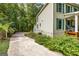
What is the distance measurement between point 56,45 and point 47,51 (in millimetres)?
149

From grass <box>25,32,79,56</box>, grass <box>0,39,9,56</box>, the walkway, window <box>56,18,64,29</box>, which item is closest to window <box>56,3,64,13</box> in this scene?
window <box>56,18,64,29</box>

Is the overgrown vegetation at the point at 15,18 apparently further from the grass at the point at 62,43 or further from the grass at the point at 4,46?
the grass at the point at 62,43

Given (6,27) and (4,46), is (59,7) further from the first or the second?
(4,46)

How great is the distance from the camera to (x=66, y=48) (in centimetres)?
281

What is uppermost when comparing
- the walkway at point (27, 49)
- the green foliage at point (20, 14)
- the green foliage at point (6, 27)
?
the green foliage at point (20, 14)

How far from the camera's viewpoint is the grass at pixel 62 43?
2.81 metres

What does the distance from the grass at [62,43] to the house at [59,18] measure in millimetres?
77

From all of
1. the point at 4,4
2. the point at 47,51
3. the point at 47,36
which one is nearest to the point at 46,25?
the point at 47,36

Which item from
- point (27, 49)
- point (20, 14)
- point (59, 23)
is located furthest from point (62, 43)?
point (20, 14)

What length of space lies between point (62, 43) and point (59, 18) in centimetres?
35

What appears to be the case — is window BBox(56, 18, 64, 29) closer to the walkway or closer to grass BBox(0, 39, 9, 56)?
the walkway

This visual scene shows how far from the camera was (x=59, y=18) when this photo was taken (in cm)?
287

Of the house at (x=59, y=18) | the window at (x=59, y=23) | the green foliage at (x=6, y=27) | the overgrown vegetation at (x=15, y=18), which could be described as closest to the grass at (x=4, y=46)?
the overgrown vegetation at (x=15, y=18)

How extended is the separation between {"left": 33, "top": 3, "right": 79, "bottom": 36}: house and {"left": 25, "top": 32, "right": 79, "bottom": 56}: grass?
0.08 m
